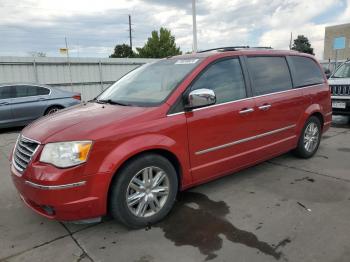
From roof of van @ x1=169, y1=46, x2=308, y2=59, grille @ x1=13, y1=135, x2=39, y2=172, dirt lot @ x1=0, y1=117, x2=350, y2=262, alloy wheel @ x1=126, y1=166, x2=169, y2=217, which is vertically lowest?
dirt lot @ x1=0, y1=117, x2=350, y2=262

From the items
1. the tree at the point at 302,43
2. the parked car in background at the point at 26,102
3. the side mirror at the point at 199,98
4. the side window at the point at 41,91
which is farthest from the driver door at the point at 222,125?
the tree at the point at 302,43

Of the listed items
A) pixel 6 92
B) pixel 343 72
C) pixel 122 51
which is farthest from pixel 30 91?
pixel 122 51

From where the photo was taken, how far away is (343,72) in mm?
8828

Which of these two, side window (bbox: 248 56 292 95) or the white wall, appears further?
the white wall

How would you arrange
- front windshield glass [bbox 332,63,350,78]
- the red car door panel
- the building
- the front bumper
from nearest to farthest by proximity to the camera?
the front bumper, the red car door panel, front windshield glass [bbox 332,63,350,78], the building

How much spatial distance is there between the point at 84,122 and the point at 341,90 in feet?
23.8

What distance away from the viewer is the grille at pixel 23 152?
289 centimetres

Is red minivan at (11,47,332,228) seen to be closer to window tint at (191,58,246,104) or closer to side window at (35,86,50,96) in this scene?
window tint at (191,58,246,104)

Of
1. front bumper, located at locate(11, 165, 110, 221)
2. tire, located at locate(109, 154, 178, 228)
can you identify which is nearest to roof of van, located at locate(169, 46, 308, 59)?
tire, located at locate(109, 154, 178, 228)

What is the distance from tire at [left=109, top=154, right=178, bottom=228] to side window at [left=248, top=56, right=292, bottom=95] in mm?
1751

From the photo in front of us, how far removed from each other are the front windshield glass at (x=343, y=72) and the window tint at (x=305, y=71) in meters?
4.00

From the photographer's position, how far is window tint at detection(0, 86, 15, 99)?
8.88 meters

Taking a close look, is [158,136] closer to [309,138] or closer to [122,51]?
[309,138]

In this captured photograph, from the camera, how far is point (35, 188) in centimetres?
276
